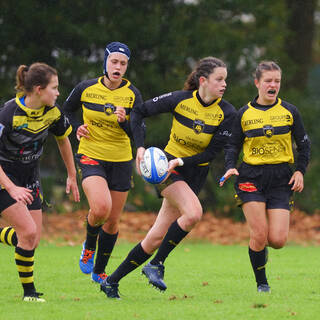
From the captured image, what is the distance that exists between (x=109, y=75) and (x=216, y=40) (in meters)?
8.53

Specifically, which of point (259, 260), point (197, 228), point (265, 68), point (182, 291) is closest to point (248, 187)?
point (259, 260)

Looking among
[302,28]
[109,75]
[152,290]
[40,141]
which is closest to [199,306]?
[152,290]

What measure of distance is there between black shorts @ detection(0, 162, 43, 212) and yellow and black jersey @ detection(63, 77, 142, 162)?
1098mm

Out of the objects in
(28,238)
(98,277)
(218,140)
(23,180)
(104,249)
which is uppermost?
(218,140)

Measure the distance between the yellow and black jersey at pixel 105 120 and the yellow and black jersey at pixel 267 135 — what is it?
3.88 ft

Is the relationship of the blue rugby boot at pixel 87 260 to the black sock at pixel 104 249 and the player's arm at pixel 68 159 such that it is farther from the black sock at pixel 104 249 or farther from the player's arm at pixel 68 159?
the player's arm at pixel 68 159

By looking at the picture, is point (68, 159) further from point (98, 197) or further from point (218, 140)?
point (218, 140)

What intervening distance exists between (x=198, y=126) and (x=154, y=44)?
8836 millimetres

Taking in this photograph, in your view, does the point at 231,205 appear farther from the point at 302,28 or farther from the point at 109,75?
the point at 109,75

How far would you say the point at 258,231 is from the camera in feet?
25.1

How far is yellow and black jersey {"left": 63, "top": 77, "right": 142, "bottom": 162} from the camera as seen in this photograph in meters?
8.27

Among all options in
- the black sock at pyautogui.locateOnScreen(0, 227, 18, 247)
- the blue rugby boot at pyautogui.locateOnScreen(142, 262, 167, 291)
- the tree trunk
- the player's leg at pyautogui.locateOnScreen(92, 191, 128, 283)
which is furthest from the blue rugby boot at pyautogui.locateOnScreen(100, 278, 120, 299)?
the tree trunk

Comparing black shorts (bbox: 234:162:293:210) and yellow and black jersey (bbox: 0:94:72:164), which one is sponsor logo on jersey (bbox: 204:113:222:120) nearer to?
black shorts (bbox: 234:162:293:210)

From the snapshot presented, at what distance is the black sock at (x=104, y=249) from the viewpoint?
331 inches
